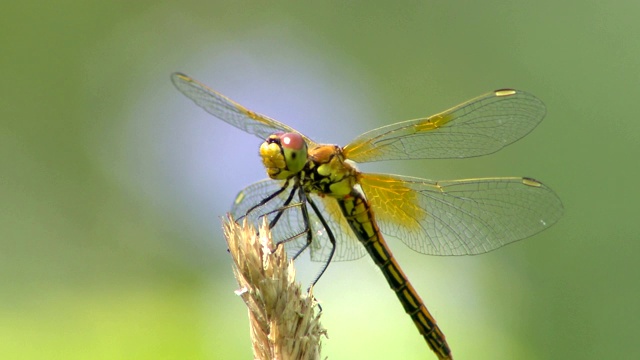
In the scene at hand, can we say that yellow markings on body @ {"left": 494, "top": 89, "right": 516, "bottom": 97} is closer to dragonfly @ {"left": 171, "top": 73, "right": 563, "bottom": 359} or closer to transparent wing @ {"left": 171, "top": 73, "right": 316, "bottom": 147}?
dragonfly @ {"left": 171, "top": 73, "right": 563, "bottom": 359}

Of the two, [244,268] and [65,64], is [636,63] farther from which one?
[65,64]

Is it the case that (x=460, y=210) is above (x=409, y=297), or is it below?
above

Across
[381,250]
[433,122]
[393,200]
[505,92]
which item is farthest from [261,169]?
[505,92]

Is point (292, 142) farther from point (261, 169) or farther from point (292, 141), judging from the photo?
point (261, 169)

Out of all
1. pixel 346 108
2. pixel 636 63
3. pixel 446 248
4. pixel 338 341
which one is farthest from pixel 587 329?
pixel 346 108

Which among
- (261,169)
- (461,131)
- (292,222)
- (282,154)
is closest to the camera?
(282,154)

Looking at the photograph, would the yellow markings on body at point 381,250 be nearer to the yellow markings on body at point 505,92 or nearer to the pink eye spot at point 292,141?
the pink eye spot at point 292,141
